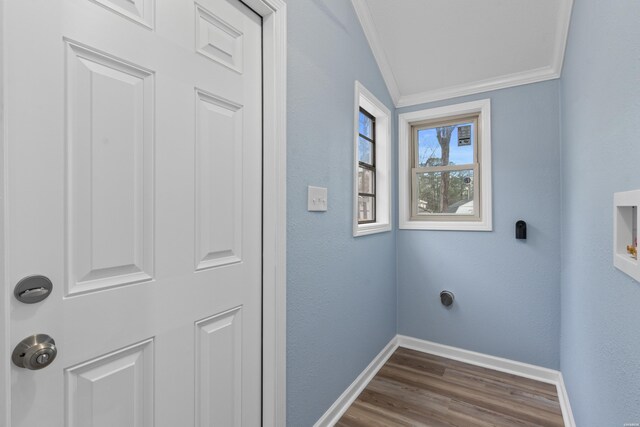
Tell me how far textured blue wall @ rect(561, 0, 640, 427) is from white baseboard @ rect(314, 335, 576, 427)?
0.37m

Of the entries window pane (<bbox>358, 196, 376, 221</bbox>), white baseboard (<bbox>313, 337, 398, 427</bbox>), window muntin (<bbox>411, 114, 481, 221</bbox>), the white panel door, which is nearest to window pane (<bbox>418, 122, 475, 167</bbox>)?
window muntin (<bbox>411, 114, 481, 221</bbox>)

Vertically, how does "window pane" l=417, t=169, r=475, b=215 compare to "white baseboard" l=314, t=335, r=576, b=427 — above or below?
above

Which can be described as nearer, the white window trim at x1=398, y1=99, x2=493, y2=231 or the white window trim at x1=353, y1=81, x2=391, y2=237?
the white window trim at x1=398, y1=99, x2=493, y2=231

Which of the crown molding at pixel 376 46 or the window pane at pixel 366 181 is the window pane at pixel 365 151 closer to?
the window pane at pixel 366 181

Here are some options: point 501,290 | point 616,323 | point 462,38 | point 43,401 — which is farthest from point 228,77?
point 501,290

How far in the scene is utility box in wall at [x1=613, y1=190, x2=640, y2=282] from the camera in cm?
79

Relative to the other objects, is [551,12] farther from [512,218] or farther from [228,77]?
[228,77]

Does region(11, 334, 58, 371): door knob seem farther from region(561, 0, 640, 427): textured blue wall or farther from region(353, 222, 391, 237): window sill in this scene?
region(353, 222, 391, 237): window sill

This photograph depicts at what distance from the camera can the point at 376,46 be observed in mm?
2260

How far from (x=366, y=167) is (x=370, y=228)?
0.57 meters

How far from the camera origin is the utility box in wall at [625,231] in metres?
0.79

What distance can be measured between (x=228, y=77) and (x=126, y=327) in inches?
35.3

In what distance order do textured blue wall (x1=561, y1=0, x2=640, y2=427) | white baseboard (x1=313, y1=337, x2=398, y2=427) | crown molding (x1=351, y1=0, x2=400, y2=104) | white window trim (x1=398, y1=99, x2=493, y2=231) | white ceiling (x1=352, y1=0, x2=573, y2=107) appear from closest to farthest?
textured blue wall (x1=561, y1=0, x2=640, y2=427) < white baseboard (x1=313, y1=337, x2=398, y2=427) < white ceiling (x1=352, y1=0, x2=573, y2=107) < crown molding (x1=351, y1=0, x2=400, y2=104) < white window trim (x1=398, y1=99, x2=493, y2=231)

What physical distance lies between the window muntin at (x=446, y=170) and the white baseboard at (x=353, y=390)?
120cm
